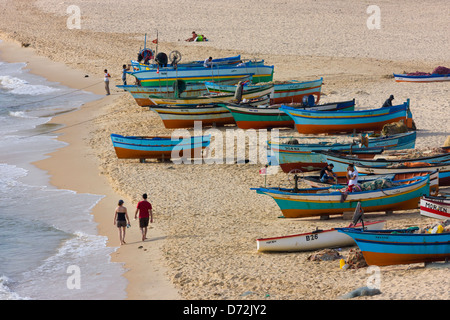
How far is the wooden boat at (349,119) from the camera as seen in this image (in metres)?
26.1

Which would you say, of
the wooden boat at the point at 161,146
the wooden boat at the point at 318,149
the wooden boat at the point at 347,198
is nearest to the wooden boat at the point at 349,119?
the wooden boat at the point at 318,149

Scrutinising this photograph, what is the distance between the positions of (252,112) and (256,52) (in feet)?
54.5

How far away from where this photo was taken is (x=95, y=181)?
80.3ft

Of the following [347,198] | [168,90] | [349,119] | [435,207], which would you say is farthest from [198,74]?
[435,207]

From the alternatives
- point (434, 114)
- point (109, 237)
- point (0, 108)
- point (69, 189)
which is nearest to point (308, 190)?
point (109, 237)

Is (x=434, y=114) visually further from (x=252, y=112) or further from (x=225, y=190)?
(x=225, y=190)

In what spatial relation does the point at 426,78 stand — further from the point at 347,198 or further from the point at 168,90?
the point at 347,198

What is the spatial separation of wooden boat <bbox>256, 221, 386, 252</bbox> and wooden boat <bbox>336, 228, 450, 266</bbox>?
1434mm

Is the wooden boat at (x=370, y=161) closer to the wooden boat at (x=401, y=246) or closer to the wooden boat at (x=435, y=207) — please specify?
the wooden boat at (x=435, y=207)

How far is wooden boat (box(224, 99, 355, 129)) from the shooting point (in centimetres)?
2759

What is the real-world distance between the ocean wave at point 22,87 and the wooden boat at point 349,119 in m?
19.5

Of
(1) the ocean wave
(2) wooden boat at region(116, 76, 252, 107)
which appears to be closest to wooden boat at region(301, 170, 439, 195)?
(2) wooden boat at region(116, 76, 252, 107)

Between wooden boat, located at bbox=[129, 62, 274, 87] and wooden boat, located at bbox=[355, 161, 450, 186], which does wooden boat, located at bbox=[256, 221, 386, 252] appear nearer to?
wooden boat, located at bbox=[355, 161, 450, 186]

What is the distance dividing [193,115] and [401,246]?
609 inches
